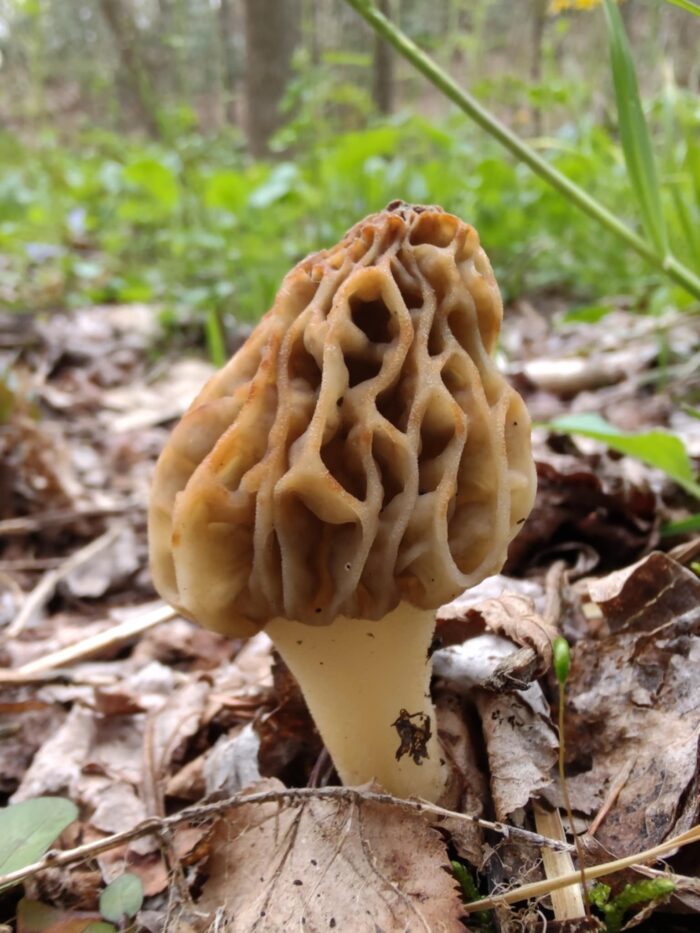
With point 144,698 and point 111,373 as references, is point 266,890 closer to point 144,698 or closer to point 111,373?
point 144,698

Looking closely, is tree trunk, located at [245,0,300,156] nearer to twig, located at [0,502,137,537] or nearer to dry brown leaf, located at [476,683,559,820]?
twig, located at [0,502,137,537]

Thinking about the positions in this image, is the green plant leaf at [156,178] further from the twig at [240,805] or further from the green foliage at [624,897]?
the green foliage at [624,897]

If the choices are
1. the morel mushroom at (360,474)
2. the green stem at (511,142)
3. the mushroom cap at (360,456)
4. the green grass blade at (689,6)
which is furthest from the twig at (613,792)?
the green grass blade at (689,6)

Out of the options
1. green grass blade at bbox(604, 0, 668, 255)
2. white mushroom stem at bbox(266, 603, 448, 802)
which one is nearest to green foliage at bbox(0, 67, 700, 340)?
green grass blade at bbox(604, 0, 668, 255)

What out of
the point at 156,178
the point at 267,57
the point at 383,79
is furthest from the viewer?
the point at 267,57

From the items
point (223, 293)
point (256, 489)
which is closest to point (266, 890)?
point (256, 489)

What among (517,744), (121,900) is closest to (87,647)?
(121,900)

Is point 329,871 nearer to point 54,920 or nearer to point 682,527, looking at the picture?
point 54,920
